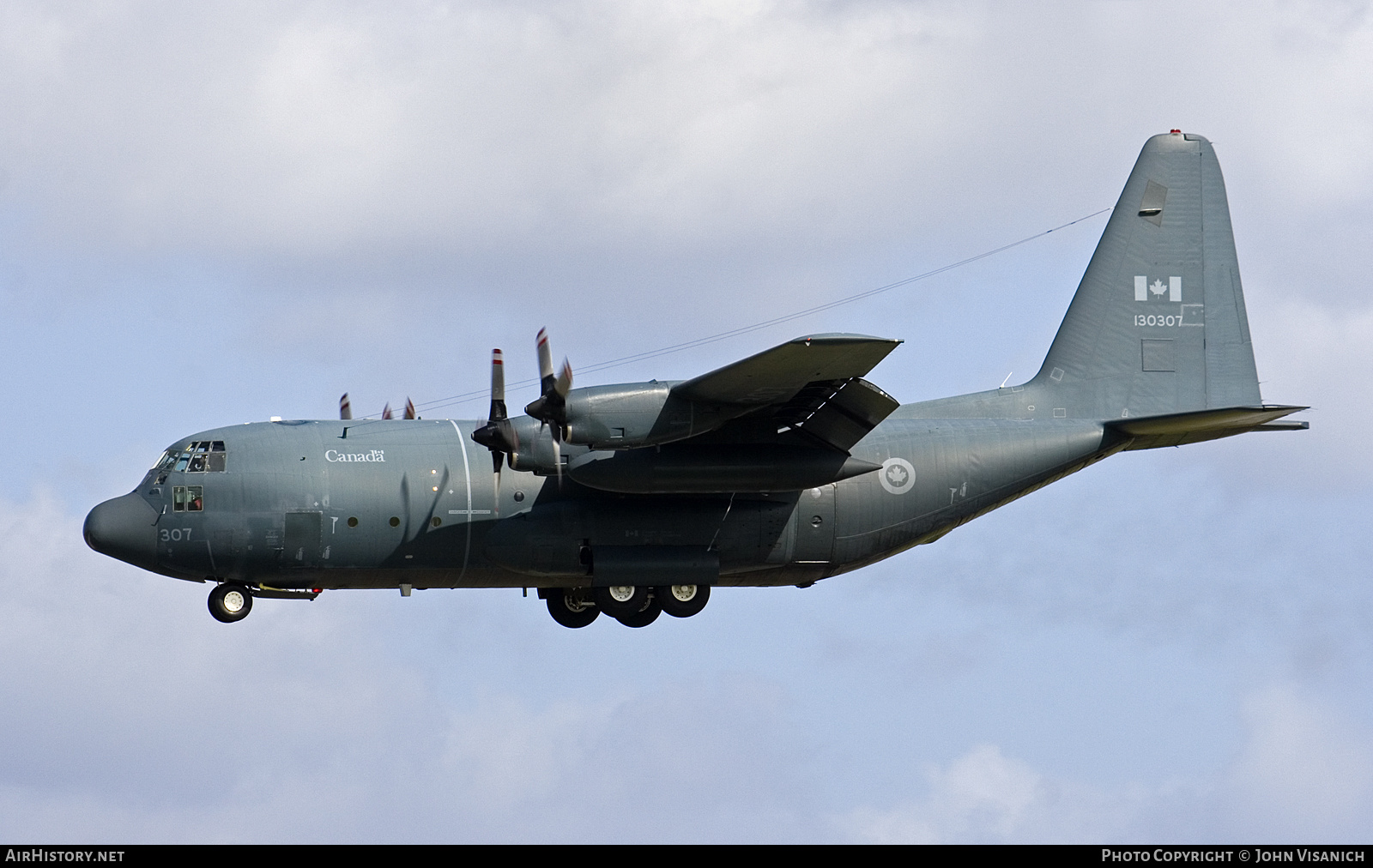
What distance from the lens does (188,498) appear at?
94.2 ft

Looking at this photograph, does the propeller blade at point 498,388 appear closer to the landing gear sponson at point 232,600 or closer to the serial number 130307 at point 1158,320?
the landing gear sponson at point 232,600

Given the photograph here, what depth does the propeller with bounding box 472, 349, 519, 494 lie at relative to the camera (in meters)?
27.6

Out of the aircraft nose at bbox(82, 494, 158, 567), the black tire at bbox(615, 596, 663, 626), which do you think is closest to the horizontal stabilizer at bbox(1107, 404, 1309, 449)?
the black tire at bbox(615, 596, 663, 626)

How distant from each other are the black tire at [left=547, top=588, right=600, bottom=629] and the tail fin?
872 centimetres

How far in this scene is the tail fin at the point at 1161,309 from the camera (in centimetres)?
3259

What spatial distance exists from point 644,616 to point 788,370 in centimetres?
644

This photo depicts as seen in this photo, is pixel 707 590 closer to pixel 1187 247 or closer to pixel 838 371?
pixel 838 371

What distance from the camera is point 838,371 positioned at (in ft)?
86.6

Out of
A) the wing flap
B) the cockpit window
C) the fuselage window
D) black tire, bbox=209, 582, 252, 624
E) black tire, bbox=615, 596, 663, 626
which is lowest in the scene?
black tire, bbox=615, 596, 663, 626

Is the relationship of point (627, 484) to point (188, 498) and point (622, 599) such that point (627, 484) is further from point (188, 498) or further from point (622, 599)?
point (188, 498)

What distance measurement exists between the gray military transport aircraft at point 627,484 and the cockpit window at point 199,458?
0.09 feet

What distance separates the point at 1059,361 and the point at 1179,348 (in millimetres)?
2180

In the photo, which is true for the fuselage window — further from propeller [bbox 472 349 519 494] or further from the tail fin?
the tail fin
